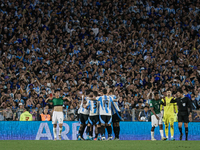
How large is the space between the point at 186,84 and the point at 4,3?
1250 centimetres

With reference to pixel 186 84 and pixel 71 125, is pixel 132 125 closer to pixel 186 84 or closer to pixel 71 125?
pixel 71 125

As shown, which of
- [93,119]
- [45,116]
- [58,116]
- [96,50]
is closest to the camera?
[93,119]

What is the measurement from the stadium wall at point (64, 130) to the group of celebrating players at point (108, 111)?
138cm

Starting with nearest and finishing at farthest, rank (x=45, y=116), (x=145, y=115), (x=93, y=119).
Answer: (x=93, y=119) → (x=145, y=115) → (x=45, y=116)

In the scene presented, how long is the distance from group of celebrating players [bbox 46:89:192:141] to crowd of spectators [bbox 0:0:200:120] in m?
1.65

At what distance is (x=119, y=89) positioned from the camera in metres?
20.2

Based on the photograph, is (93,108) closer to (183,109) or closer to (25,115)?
(25,115)

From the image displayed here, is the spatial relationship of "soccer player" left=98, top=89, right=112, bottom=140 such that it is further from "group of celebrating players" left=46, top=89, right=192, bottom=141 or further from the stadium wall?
the stadium wall

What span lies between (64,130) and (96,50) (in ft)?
21.6

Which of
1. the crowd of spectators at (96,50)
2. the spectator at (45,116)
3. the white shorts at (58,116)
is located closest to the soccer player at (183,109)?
the crowd of spectators at (96,50)

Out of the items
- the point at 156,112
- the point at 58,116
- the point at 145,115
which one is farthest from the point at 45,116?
the point at 156,112

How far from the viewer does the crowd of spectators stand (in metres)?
20.0

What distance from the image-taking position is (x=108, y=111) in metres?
15.8

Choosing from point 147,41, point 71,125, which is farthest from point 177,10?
point 71,125
